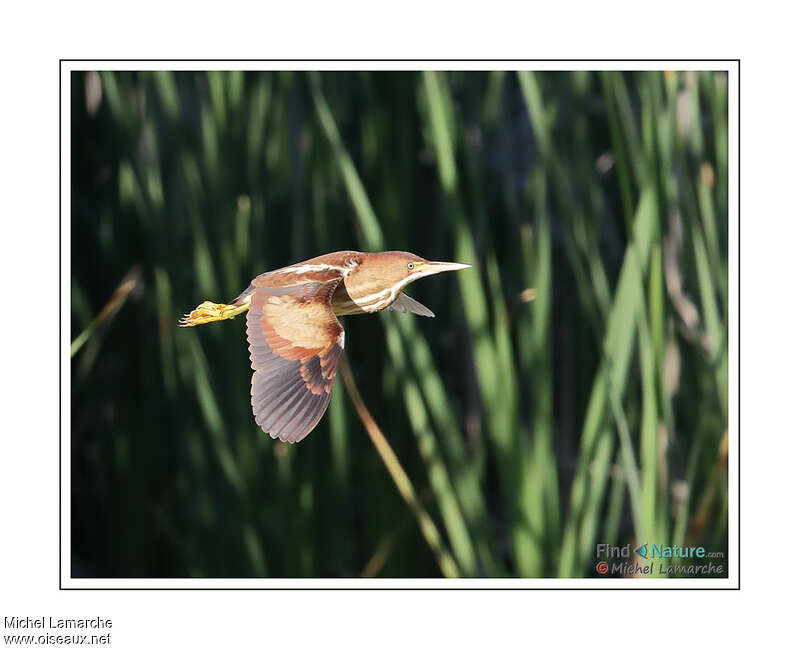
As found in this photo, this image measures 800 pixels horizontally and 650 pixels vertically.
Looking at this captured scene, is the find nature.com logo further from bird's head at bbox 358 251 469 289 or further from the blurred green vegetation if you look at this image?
A: bird's head at bbox 358 251 469 289

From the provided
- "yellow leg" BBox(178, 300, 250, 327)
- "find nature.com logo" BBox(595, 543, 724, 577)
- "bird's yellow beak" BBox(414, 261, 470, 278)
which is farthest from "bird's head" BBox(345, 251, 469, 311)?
"find nature.com logo" BBox(595, 543, 724, 577)

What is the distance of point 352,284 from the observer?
24.8 inches

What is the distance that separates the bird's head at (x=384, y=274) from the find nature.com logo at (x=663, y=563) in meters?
0.41

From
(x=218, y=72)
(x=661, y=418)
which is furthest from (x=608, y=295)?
(x=218, y=72)

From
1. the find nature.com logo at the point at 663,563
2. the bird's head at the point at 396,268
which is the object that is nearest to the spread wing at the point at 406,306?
the bird's head at the point at 396,268

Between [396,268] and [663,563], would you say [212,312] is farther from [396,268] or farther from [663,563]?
[663,563]

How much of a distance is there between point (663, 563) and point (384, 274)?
447 mm

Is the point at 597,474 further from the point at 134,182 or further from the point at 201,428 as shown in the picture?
the point at 134,182

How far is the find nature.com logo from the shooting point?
81 cm

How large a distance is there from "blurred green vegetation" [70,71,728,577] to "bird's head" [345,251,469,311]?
68 mm

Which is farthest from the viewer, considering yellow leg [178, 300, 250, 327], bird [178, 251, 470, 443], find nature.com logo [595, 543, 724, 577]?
find nature.com logo [595, 543, 724, 577]

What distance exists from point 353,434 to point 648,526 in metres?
0.37

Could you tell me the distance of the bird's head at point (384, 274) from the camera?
63cm

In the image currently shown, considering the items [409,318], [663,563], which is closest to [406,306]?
[409,318]
